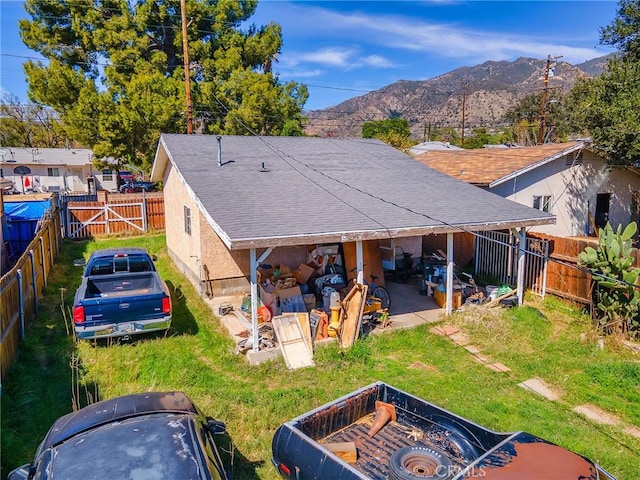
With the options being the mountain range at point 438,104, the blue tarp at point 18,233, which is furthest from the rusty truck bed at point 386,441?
the mountain range at point 438,104

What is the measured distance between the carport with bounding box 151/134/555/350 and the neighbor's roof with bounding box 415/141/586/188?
2198mm

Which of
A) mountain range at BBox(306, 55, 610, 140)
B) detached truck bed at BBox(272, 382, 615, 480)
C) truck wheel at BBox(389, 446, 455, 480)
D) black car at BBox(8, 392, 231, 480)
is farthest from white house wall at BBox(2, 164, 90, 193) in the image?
mountain range at BBox(306, 55, 610, 140)

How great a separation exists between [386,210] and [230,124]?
19.1 metres

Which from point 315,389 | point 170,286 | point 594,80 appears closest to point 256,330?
point 315,389

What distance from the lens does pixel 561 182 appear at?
1777cm

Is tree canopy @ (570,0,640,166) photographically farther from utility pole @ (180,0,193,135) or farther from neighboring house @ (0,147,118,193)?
neighboring house @ (0,147,118,193)

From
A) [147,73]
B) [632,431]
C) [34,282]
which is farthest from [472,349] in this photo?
[147,73]

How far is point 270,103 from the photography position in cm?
2786

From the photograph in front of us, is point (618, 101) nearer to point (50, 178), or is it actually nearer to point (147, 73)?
point (147, 73)

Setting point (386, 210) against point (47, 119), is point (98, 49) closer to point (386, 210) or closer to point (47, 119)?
point (386, 210)

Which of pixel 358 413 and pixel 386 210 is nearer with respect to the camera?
pixel 358 413

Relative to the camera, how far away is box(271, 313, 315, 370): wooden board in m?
8.91

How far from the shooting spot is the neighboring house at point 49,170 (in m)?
39.6

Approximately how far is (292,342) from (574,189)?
580 inches
